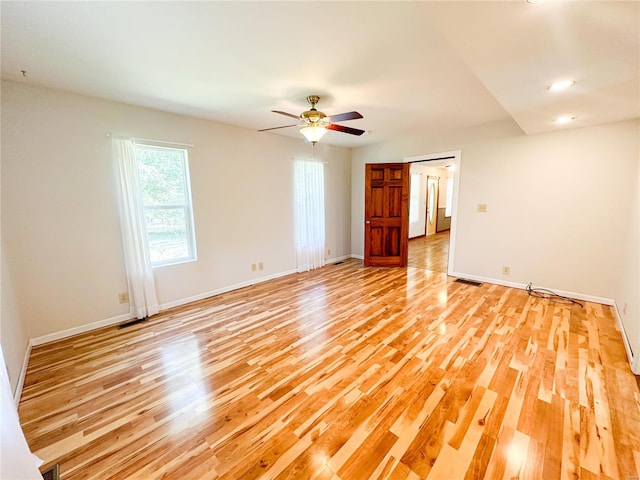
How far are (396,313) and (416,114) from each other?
2609mm

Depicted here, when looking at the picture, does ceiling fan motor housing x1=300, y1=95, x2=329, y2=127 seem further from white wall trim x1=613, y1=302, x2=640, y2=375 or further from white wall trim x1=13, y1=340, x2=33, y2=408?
white wall trim x1=613, y1=302, x2=640, y2=375

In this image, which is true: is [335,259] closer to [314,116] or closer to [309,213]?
[309,213]

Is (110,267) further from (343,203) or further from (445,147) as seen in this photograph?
(445,147)

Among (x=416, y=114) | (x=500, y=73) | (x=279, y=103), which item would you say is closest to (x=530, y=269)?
(x=416, y=114)

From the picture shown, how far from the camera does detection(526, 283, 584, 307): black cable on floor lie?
3.42 m

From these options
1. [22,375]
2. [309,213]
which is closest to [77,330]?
[22,375]

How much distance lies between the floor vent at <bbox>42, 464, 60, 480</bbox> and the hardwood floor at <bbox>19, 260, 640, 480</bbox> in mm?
41

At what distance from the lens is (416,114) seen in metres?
3.44

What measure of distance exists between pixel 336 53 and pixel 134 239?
2.92 m

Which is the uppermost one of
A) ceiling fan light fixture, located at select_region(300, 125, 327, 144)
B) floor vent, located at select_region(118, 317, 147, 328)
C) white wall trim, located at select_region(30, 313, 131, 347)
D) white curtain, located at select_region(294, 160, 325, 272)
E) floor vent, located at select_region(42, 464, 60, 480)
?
ceiling fan light fixture, located at select_region(300, 125, 327, 144)

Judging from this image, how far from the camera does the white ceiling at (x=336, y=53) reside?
4.46ft

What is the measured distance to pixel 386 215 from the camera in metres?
5.29

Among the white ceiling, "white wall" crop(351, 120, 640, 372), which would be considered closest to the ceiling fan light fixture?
the white ceiling

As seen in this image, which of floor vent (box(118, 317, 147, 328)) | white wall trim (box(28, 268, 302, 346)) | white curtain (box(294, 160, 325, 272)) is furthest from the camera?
white curtain (box(294, 160, 325, 272))
